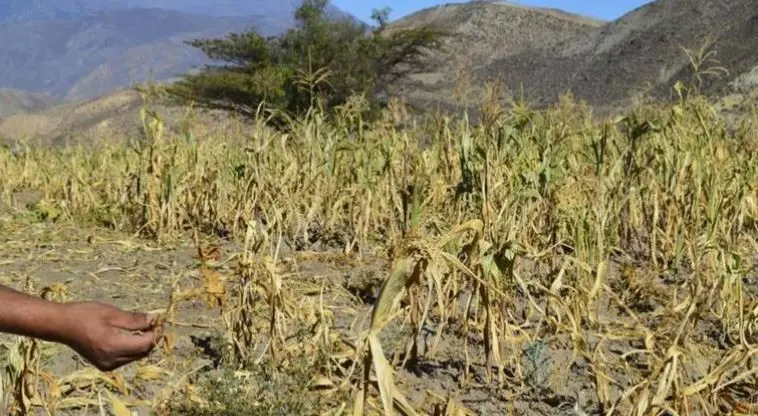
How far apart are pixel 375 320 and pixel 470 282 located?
149cm

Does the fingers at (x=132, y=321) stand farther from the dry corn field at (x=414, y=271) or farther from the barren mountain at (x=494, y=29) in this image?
the barren mountain at (x=494, y=29)

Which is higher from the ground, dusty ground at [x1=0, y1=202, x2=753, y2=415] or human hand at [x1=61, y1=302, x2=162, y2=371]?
human hand at [x1=61, y1=302, x2=162, y2=371]

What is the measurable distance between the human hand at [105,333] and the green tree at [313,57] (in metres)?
14.7

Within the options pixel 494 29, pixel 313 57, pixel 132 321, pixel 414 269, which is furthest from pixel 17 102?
pixel 132 321

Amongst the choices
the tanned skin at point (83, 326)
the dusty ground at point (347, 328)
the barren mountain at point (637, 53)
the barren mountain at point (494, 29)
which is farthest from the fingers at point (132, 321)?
the barren mountain at point (494, 29)

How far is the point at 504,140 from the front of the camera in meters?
3.42

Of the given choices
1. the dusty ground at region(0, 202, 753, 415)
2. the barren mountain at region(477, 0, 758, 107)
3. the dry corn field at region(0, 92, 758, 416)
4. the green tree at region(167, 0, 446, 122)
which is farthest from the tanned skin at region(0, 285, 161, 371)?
the barren mountain at region(477, 0, 758, 107)

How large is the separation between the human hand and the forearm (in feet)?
0.04

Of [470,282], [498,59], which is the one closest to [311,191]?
[470,282]

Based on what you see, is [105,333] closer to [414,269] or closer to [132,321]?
[132,321]

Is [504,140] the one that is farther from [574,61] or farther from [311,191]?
[574,61]

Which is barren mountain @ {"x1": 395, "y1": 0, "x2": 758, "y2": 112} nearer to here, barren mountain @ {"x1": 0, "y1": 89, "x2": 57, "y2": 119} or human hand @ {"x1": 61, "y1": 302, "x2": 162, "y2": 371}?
human hand @ {"x1": 61, "y1": 302, "x2": 162, "y2": 371}

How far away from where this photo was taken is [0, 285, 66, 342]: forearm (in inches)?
49.8

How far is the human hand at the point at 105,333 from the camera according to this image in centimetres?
129
